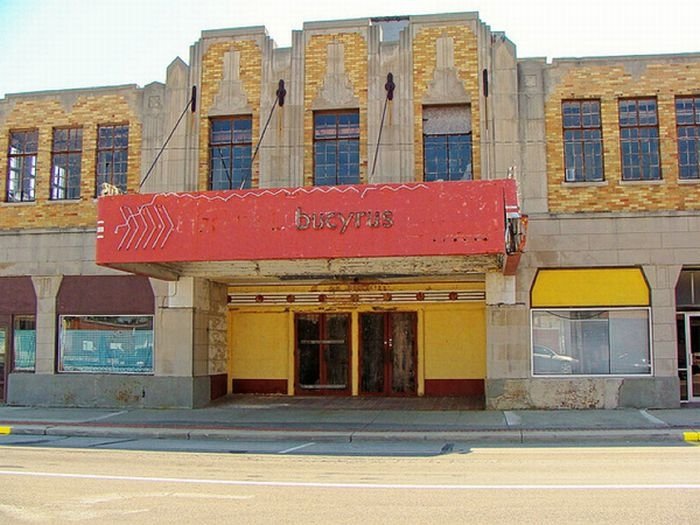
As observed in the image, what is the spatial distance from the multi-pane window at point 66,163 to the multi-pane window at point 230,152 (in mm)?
3625

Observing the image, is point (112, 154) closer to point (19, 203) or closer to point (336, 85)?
point (19, 203)

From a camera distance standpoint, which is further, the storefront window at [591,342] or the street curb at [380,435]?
the storefront window at [591,342]

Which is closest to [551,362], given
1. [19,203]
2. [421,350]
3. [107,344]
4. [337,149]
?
[421,350]

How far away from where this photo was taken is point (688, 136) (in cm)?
1752

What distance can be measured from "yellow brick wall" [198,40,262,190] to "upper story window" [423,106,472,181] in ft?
13.4

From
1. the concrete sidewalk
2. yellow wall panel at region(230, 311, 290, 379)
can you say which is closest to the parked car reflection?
the concrete sidewalk

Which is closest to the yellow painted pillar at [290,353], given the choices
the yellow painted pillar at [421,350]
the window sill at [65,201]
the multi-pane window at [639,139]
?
the yellow painted pillar at [421,350]

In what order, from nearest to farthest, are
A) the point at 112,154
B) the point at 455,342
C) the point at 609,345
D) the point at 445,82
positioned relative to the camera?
the point at 609,345 < the point at 445,82 < the point at 112,154 < the point at 455,342

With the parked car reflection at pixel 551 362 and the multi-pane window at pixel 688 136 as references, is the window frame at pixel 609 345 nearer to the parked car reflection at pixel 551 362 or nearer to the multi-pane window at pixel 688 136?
the parked car reflection at pixel 551 362

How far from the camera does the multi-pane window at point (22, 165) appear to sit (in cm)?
2017

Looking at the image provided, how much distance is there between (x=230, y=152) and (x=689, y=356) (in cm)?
1160

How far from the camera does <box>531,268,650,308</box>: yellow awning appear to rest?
1711 centimetres

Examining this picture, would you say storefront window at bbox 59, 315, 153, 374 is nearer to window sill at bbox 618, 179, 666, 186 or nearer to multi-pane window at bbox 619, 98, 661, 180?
window sill at bbox 618, 179, 666, 186

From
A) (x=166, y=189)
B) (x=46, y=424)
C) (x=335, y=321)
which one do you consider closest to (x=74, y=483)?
(x=46, y=424)
